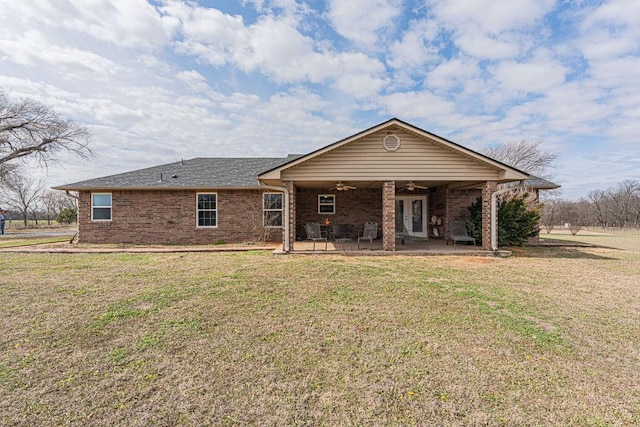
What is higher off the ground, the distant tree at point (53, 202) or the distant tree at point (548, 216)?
the distant tree at point (53, 202)

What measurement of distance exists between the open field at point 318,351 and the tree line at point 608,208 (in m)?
43.7

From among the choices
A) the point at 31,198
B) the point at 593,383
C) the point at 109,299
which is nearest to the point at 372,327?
the point at 593,383

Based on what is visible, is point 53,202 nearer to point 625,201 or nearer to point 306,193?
point 306,193

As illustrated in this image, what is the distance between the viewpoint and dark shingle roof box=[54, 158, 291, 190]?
44.2ft

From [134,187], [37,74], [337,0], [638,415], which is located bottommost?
[638,415]

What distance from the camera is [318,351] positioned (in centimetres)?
352

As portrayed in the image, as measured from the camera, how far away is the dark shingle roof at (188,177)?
1348 centimetres

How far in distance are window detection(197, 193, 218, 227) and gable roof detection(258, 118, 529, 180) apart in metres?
4.54

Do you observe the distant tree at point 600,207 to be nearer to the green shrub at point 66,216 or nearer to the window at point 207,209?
the window at point 207,209

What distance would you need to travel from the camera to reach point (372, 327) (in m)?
4.23

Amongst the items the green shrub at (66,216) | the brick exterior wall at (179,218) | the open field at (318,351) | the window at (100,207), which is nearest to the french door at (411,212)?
the brick exterior wall at (179,218)

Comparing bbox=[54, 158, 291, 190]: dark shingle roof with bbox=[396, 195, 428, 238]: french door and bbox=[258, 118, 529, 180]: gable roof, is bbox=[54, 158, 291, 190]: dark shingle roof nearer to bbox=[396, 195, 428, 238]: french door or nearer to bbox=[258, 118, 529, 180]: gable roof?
bbox=[258, 118, 529, 180]: gable roof

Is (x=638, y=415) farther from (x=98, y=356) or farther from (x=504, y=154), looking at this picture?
(x=504, y=154)

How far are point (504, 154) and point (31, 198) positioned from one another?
55341 millimetres
